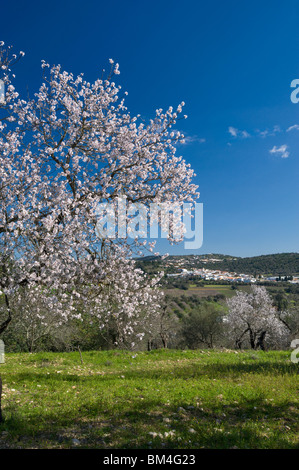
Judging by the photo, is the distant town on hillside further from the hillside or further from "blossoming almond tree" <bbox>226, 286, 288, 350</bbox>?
"blossoming almond tree" <bbox>226, 286, 288, 350</bbox>

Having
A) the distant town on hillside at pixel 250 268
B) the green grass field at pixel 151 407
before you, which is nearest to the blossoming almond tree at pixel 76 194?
the green grass field at pixel 151 407

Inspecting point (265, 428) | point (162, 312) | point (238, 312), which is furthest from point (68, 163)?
point (238, 312)

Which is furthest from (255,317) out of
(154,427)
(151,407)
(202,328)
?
(154,427)

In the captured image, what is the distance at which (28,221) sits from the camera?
8.55 meters

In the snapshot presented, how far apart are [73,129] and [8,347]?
81.5ft

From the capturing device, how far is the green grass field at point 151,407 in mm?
6391

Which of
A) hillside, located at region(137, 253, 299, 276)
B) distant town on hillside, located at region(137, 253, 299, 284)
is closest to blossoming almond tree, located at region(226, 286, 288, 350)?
distant town on hillside, located at region(137, 253, 299, 284)

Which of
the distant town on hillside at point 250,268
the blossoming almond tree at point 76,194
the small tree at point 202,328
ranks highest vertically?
the blossoming almond tree at point 76,194

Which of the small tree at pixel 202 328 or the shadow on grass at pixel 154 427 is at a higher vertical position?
the shadow on grass at pixel 154 427

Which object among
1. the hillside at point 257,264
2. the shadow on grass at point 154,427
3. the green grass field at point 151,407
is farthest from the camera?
the hillside at point 257,264

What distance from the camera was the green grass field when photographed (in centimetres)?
639

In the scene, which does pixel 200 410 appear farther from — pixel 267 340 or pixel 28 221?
pixel 267 340

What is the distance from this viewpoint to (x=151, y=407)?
8.61 metres

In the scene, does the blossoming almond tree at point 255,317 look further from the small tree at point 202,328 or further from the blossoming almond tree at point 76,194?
the blossoming almond tree at point 76,194
